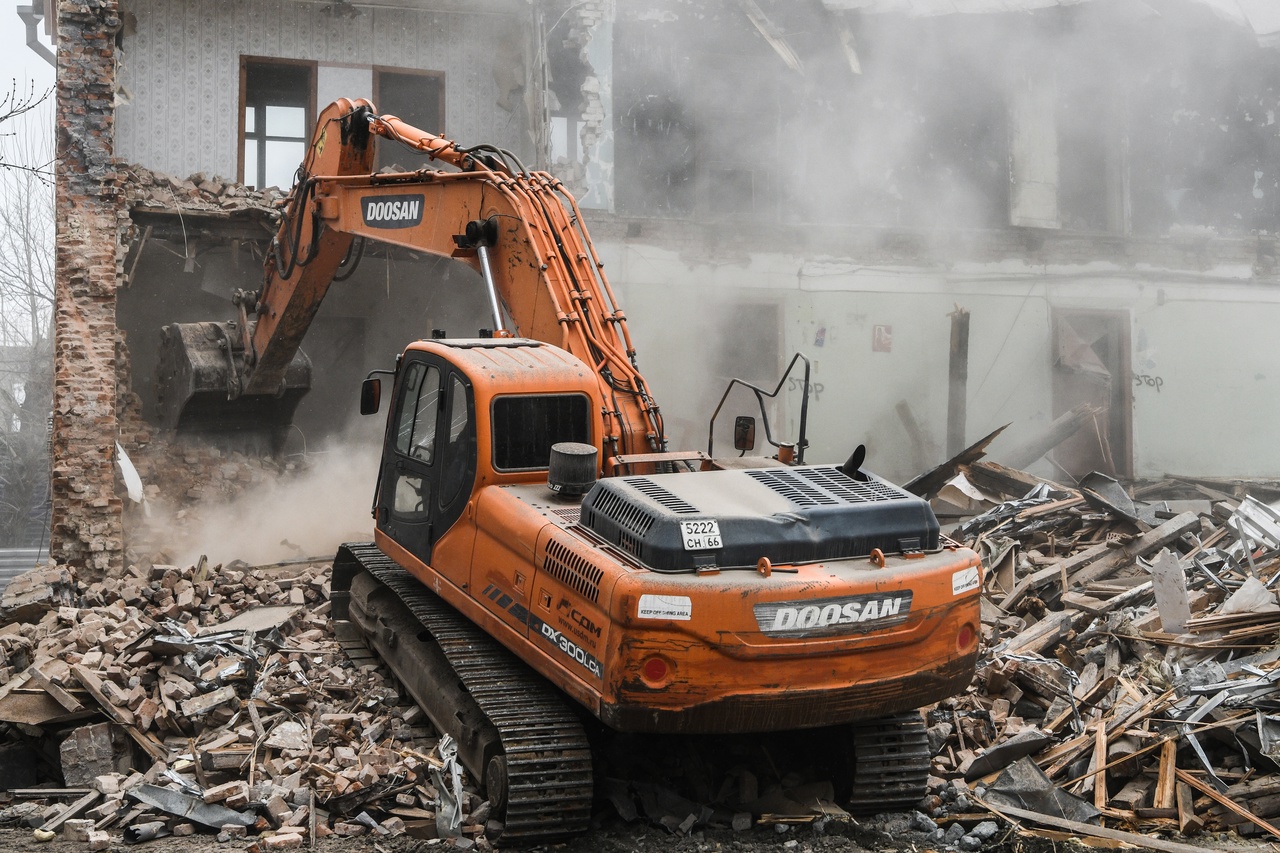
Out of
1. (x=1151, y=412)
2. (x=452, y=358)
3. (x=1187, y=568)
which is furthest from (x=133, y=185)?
(x=1151, y=412)

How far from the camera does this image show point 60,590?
9852mm

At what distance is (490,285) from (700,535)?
3.02 meters

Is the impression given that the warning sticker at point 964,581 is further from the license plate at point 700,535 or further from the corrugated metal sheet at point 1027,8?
the corrugated metal sheet at point 1027,8

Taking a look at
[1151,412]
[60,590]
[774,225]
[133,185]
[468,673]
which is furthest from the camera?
[1151,412]

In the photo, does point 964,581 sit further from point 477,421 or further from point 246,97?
point 246,97

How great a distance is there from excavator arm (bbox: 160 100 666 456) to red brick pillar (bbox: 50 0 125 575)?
72 centimetres

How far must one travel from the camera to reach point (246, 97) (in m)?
15.5

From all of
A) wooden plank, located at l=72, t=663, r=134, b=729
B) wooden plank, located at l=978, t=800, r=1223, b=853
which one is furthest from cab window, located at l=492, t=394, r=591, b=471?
wooden plank, located at l=978, t=800, r=1223, b=853

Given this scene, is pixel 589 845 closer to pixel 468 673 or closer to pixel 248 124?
pixel 468 673

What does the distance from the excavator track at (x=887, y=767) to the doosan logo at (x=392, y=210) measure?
478 cm

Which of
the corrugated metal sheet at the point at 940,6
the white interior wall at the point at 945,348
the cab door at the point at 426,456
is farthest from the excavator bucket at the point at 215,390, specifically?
the corrugated metal sheet at the point at 940,6

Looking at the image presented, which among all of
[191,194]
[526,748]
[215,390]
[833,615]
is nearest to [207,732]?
[526,748]

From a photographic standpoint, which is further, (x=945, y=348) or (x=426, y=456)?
(x=945, y=348)

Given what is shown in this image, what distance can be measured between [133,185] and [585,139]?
19.3 feet
